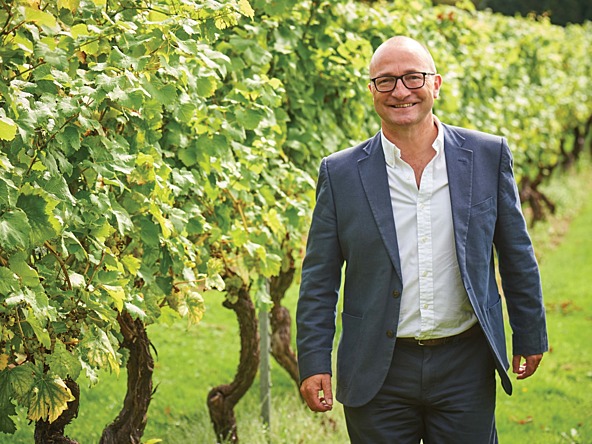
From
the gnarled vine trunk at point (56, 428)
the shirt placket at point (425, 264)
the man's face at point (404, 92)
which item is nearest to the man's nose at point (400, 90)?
the man's face at point (404, 92)

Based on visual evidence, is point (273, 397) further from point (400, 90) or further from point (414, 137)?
point (400, 90)

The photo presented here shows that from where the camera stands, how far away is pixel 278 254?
4.94m

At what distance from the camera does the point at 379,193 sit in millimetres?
3508

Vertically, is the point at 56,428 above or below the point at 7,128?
below

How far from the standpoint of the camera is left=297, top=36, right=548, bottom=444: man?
11.2ft

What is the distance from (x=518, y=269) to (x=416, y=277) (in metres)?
0.40

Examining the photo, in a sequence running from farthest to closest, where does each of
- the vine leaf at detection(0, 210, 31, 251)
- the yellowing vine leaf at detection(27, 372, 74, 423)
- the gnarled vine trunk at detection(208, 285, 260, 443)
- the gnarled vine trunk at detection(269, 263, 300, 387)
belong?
1. the gnarled vine trunk at detection(269, 263, 300, 387)
2. the gnarled vine trunk at detection(208, 285, 260, 443)
3. the yellowing vine leaf at detection(27, 372, 74, 423)
4. the vine leaf at detection(0, 210, 31, 251)

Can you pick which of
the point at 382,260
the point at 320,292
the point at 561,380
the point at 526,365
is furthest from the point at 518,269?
the point at 561,380

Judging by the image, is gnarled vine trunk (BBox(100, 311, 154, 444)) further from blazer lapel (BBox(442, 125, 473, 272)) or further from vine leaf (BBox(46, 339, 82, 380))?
blazer lapel (BBox(442, 125, 473, 272))

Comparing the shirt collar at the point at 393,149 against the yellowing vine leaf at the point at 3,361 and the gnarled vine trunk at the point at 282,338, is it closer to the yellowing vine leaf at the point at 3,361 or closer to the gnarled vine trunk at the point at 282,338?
the yellowing vine leaf at the point at 3,361


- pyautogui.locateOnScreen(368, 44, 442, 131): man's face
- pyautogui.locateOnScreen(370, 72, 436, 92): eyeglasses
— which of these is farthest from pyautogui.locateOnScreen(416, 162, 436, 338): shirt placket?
pyautogui.locateOnScreen(370, 72, 436, 92): eyeglasses

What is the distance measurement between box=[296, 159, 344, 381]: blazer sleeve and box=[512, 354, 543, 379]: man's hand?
28.3 inches

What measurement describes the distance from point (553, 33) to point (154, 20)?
13.8 meters

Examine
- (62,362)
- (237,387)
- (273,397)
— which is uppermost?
(62,362)
